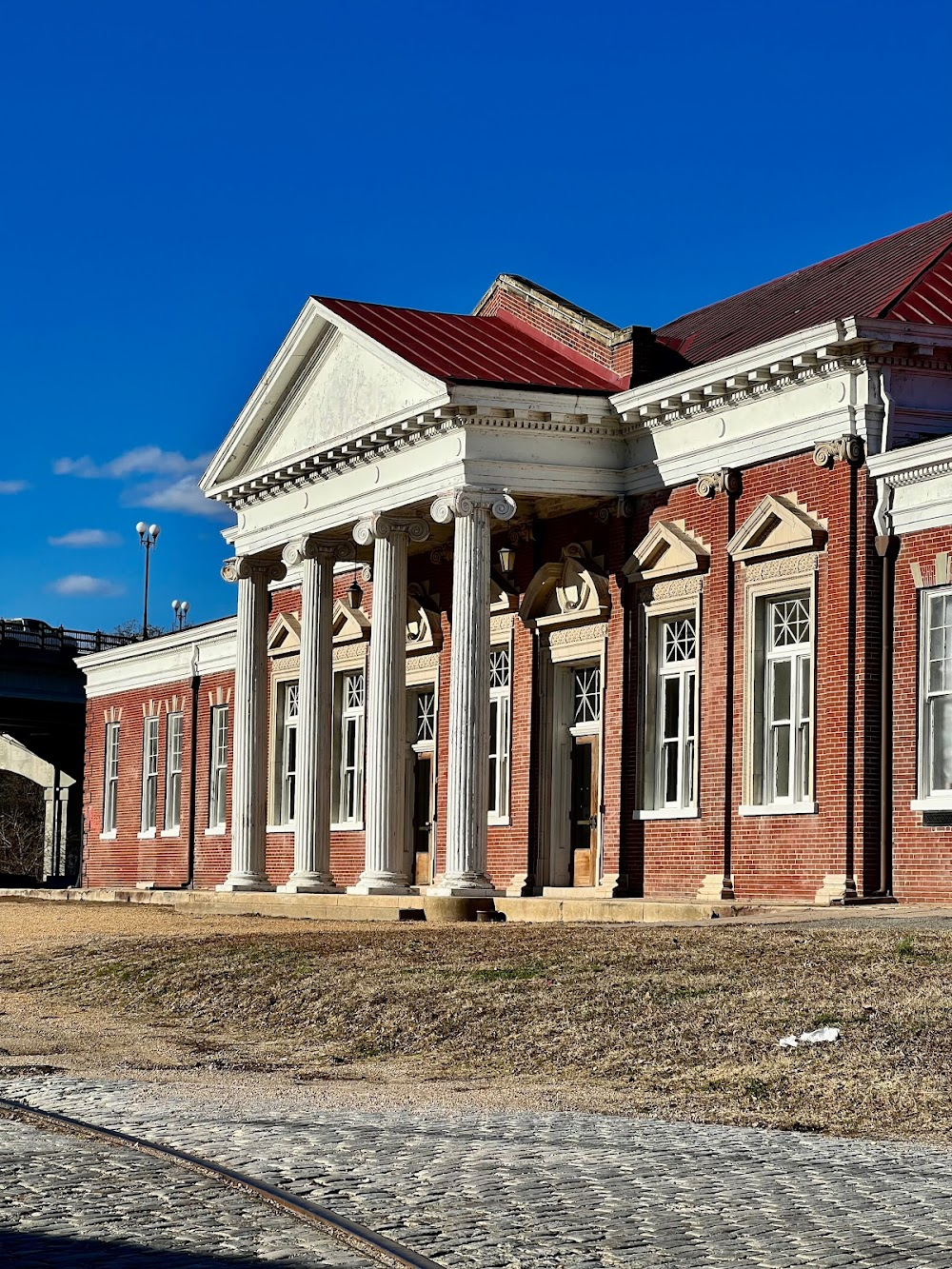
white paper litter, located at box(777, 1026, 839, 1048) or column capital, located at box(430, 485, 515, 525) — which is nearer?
white paper litter, located at box(777, 1026, 839, 1048)

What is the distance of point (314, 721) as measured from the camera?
3228cm

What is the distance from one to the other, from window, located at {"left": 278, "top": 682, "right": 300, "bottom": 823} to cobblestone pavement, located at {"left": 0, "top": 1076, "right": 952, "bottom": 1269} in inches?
1050

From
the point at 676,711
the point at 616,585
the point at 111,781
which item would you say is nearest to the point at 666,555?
the point at 616,585

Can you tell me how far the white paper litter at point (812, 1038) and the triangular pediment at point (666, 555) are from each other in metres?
13.7

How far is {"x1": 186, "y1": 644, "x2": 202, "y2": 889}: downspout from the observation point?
43.6m

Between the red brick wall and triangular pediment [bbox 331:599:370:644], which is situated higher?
triangular pediment [bbox 331:599:370:644]

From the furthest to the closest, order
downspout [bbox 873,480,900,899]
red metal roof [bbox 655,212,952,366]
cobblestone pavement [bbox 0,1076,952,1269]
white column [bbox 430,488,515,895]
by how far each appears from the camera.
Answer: white column [bbox 430,488,515,895], red metal roof [bbox 655,212,952,366], downspout [bbox 873,480,900,899], cobblestone pavement [bbox 0,1076,952,1269]

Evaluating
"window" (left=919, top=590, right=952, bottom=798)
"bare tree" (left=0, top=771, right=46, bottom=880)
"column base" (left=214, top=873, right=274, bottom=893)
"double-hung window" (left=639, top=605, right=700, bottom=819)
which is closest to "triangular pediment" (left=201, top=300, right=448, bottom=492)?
"double-hung window" (left=639, top=605, right=700, bottom=819)

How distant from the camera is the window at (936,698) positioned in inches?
918

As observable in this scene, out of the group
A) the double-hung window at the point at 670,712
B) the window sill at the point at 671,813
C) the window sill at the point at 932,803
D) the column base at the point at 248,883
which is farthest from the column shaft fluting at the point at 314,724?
the window sill at the point at 932,803

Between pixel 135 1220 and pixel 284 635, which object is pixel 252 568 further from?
pixel 135 1220

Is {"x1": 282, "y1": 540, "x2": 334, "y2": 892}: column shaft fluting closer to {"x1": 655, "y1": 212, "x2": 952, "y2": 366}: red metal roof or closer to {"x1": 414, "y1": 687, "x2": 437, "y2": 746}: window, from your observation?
{"x1": 414, "y1": 687, "x2": 437, "y2": 746}: window

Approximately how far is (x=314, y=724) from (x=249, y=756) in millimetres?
1922

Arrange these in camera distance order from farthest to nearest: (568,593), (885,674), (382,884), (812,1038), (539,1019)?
(568,593)
(382,884)
(885,674)
(539,1019)
(812,1038)
